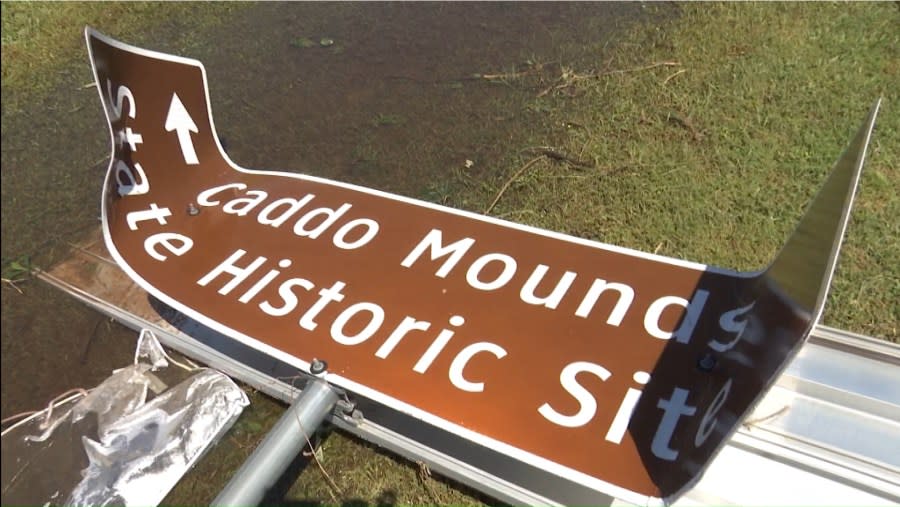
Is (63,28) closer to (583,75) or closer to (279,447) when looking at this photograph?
(583,75)

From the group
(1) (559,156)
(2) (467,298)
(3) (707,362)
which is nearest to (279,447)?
(2) (467,298)

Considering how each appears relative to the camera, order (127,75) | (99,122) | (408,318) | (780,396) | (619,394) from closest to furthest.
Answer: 1. (619,394)
2. (780,396)
3. (408,318)
4. (127,75)
5. (99,122)

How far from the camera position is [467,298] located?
1943 millimetres

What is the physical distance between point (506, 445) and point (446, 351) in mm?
338

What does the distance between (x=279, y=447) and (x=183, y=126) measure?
147 centimetres

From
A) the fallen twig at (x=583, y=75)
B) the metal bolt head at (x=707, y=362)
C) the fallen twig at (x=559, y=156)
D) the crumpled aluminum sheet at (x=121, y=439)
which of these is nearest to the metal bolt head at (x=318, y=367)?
the crumpled aluminum sheet at (x=121, y=439)

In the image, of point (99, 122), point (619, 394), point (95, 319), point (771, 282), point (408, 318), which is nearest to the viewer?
point (771, 282)

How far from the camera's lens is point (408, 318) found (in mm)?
1921

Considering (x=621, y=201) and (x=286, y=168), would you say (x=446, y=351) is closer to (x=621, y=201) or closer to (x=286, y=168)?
(x=621, y=201)

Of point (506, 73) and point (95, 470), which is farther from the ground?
point (506, 73)

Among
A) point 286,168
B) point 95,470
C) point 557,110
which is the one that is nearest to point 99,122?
point 286,168

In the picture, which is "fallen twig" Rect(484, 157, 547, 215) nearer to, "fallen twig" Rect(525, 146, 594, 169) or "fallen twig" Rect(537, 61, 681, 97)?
"fallen twig" Rect(525, 146, 594, 169)

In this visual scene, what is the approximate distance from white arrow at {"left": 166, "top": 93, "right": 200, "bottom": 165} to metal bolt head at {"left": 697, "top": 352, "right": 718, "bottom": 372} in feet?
6.85

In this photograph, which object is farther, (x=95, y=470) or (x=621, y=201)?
(x=621, y=201)
